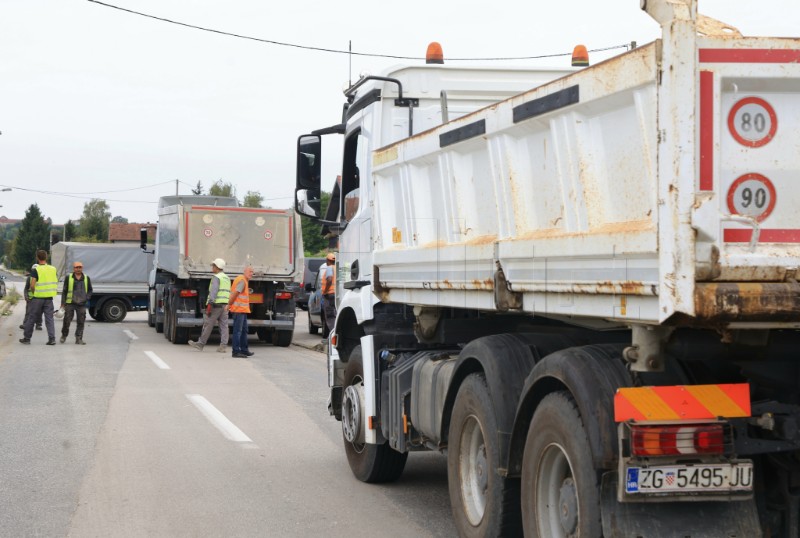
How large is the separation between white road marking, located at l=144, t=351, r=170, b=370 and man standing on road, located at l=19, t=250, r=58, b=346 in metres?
3.03

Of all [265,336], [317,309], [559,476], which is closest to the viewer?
[559,476]

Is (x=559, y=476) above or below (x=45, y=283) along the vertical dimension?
below

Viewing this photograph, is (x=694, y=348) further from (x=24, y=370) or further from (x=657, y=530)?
(x=24, y=370)

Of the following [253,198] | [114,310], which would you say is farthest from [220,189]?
[114,310]

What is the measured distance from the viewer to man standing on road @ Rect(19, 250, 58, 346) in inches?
831

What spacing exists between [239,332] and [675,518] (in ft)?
50.5

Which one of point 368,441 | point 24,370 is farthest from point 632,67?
point 24,370

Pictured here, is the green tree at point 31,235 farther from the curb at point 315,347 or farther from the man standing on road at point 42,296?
the curb at point 315,347

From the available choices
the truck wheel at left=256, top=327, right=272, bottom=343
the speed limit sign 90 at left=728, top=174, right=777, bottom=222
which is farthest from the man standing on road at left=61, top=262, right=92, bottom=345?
the speed limit sign 90 at left=728, top=174, right=777, bottom=222

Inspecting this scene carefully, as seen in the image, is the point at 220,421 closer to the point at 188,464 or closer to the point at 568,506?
the point at 188,464

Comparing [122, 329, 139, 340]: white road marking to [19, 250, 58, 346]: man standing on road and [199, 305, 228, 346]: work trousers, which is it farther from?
[199, 305, 228, 346]: work trousers

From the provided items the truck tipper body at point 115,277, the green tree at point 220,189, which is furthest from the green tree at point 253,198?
the truck tipper body at point 115,277

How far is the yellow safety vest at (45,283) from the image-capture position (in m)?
21.2

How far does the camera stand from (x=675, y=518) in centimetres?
393
